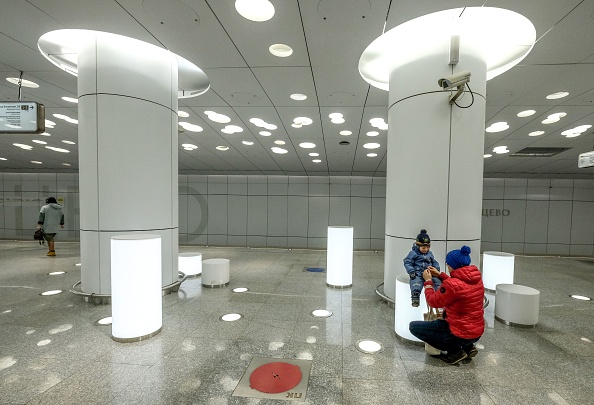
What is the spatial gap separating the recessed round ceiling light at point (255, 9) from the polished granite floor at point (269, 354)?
4582 mm

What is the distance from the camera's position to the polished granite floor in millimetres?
3076

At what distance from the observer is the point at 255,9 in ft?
12.6

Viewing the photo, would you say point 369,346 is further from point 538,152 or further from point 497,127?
point 538,152

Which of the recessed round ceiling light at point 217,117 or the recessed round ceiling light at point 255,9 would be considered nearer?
the recessed round ceiling light at point 255,9

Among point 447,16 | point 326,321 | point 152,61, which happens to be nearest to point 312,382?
point 326,321

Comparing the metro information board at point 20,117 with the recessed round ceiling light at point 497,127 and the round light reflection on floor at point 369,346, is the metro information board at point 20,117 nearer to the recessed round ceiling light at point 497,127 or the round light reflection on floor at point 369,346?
the round light reflection on floor at point 369,346

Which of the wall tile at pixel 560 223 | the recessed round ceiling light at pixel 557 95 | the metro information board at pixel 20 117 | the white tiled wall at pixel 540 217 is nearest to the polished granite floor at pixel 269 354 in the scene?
the metro information board at pixel 20 117

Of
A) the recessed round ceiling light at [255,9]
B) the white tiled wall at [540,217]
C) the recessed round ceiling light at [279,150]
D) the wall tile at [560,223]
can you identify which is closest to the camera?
the recessed round ceiling light at [255,9]

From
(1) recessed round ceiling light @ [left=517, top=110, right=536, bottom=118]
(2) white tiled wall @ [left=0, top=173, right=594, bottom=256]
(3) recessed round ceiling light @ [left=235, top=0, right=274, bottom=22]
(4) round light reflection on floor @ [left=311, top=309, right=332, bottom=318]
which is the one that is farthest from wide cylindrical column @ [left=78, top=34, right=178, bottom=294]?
(2) white tiled wall @ [left=0, top=173, right=594, bottom=256]

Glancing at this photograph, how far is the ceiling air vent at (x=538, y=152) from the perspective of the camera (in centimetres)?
1091

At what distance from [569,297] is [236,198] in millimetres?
16275

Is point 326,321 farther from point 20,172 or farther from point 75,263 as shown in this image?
point 20,172

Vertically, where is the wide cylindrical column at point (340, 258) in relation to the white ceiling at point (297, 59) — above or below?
below

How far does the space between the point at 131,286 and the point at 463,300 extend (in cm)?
446
